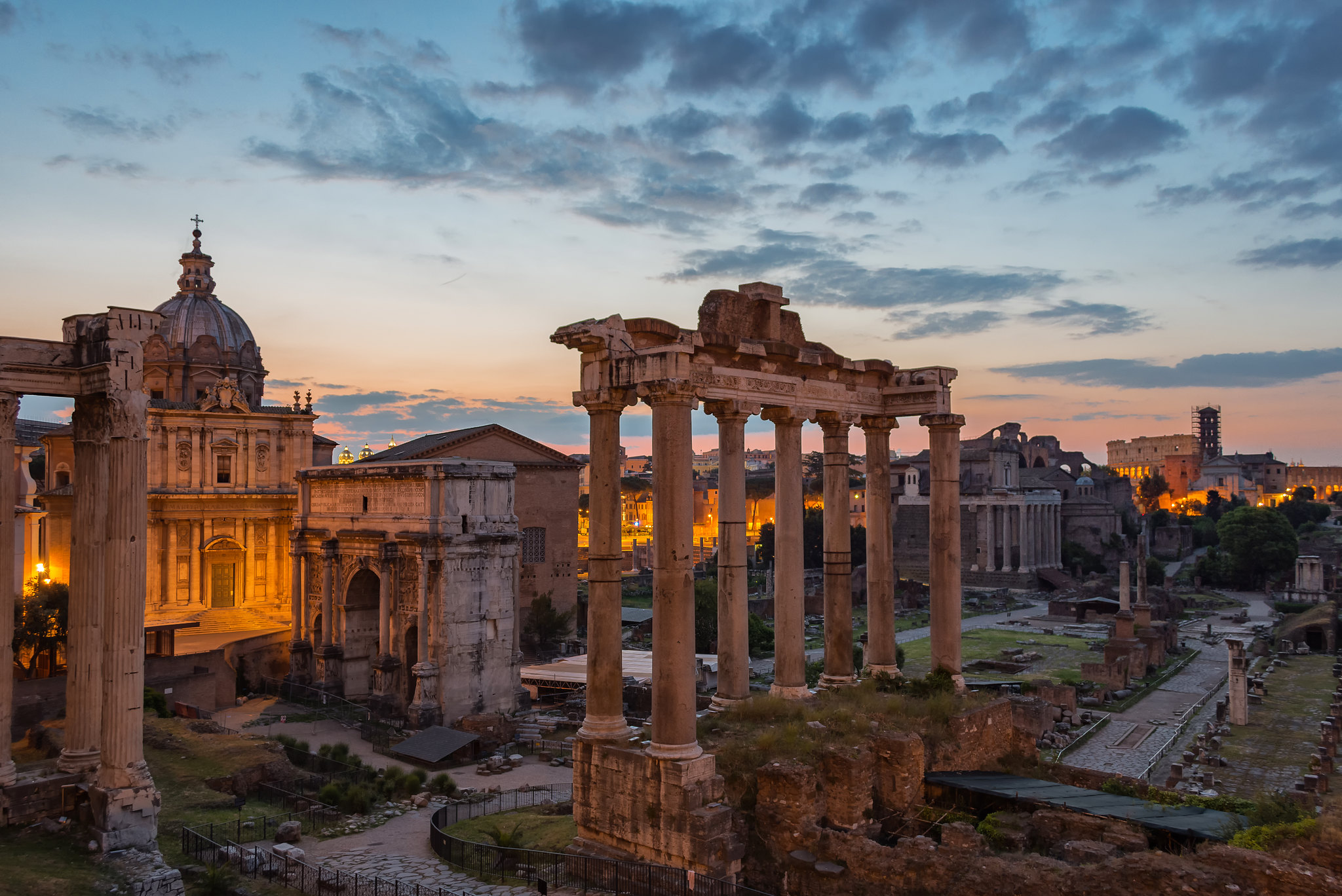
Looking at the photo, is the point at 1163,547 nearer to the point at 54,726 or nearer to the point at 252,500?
the point at 252,500

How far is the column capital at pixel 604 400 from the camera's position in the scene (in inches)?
590

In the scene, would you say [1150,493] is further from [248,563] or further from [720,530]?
[720,530]

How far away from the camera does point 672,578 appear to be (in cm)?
1434

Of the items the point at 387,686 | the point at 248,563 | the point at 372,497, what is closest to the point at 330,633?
the point at 387,686

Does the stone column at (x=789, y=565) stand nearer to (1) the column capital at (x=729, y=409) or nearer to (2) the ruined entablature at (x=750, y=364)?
(2) the ruined entablature at (x=750, y=364)

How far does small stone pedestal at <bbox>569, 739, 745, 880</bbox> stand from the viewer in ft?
44.4

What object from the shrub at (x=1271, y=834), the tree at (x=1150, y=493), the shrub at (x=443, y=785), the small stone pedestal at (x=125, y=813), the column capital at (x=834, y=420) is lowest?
the shrub at (x=443, y=785)

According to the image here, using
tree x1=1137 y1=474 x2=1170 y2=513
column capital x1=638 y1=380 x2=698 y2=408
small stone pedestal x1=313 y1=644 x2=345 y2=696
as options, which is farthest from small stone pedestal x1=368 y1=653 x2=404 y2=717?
tree x1=1137 y1=474 x2=1170 y2=513

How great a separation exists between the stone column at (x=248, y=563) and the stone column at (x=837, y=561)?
1331 inches

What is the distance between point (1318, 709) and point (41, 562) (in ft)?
170

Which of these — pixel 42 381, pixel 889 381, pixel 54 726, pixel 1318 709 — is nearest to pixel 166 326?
pixel 54 726

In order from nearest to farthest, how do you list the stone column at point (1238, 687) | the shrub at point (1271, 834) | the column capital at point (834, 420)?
the shrub at point (1271, 834) → the column capital at point (834, 420) → the stone column at point (1238, 687)

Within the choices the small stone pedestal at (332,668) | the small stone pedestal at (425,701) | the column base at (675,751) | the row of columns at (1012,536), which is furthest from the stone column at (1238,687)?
the row of columns at (1012,536)

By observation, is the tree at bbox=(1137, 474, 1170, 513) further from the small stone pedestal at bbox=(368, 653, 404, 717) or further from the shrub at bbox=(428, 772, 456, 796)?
the shrub at bbox=(428, 772, 456, 796)
